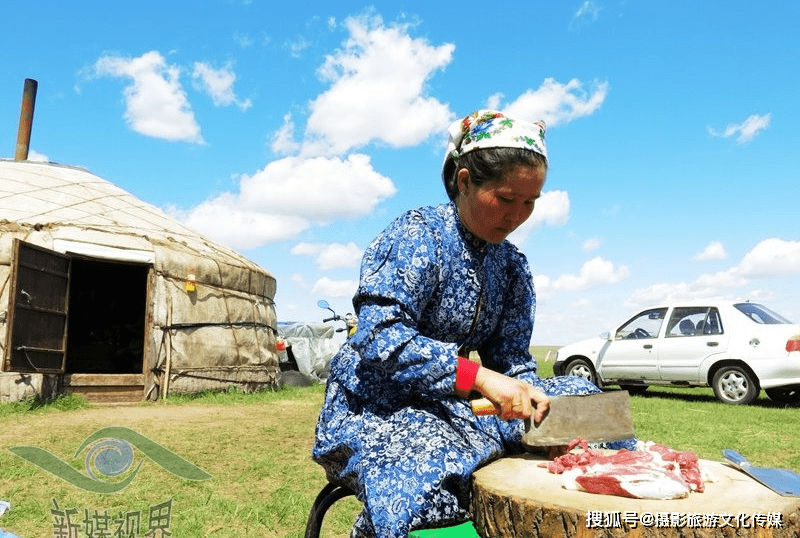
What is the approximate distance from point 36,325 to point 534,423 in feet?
26.9

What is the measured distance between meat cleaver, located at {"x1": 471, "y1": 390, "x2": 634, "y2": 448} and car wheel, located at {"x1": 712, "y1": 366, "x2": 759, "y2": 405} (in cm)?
850

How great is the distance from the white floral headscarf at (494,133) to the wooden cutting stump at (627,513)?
0.91m

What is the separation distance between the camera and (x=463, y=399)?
1964mm

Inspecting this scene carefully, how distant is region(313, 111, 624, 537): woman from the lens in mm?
1654

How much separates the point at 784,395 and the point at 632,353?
2.24 metres

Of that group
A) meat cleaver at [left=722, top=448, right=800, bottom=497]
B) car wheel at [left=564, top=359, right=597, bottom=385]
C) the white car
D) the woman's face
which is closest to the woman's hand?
the woman's face

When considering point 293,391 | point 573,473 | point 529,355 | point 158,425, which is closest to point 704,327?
point 293,391

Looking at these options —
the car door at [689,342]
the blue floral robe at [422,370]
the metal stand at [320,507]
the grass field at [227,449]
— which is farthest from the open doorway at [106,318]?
the blue floral robe at [422,370]

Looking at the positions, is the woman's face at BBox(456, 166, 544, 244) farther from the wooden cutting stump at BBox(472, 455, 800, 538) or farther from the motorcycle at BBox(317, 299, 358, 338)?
the motorcycle at BBox(317, 299, 358, 338)

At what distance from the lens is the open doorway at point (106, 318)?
13883 mm

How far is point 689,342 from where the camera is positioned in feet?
32.4

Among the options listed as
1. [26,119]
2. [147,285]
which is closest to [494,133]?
[147,285]

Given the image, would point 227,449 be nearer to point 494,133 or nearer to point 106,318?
point 494,133

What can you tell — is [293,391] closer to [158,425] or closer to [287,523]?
[158,425]
